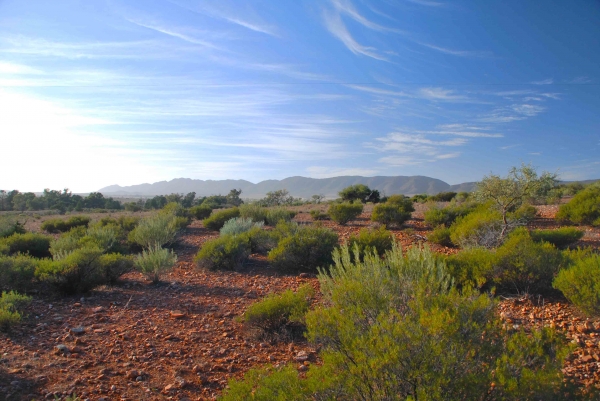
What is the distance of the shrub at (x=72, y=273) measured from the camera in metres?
6.96

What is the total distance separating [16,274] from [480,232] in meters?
9.95

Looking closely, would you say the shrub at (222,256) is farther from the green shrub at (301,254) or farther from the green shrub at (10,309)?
the green shrub at (10,309)

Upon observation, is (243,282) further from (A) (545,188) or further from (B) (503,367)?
(A) (545,188)

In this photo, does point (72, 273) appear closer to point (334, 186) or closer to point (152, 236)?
point (152, 236)

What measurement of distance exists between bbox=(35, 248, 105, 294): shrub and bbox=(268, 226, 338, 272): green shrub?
3.65m

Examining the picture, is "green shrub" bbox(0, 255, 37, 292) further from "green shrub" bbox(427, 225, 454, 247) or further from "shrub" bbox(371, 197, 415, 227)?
"shrub" bbox(371, 197, 415, 227)

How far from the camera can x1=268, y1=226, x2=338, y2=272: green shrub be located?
8.63 metres

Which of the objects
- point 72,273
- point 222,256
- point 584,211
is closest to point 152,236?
point 222,256

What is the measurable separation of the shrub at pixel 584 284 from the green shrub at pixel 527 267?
558mm

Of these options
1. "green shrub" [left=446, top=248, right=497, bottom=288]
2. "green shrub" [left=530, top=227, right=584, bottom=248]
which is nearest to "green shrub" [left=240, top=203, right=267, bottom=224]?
"green shrub" [left=530, top=227, right=584, bottom=248]

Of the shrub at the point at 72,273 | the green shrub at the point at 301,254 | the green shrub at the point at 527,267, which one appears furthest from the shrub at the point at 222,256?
the green shrub at the point at 527,267

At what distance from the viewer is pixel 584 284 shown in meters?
4.99

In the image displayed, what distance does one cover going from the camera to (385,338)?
253 cm

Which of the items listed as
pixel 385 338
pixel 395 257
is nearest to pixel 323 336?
pixel 385 338
